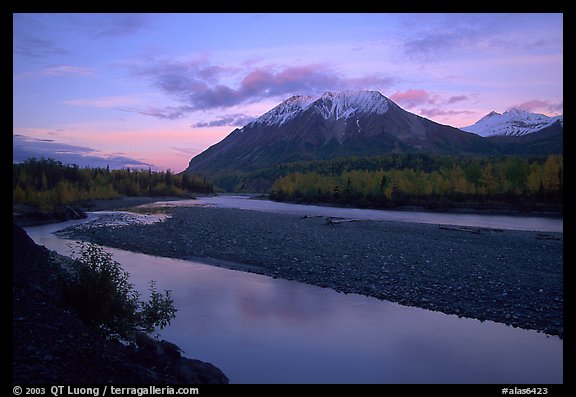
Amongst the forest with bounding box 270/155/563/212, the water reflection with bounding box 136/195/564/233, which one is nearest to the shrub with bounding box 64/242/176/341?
the water reflection with bounding box 136/195/564/233

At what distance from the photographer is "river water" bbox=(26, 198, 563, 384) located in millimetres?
9633

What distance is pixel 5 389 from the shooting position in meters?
5.08

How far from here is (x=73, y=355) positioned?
22.8ft

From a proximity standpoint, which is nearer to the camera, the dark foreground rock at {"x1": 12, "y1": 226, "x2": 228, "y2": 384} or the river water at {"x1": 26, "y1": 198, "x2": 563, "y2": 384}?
the dark foreground rock at {"x1": 12, "y1": 226, "x2": 228, "y2": 384}

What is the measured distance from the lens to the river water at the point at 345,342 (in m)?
9.63

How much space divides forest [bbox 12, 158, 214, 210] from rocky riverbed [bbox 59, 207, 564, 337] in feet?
39.2

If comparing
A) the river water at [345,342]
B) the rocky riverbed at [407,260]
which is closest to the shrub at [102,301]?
the river water at [345,342]

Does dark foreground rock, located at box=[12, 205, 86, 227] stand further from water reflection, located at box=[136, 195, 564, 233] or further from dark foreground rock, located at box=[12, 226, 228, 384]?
dark foreground rock, located at box=[12, 226, 228, 384]

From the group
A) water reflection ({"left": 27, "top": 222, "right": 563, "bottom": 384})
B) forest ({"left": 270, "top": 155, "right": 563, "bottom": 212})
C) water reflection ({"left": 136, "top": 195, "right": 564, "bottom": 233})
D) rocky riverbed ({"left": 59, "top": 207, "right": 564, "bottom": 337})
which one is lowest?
water reflection ({"left": 27, "top": 222, "right": 563, "bottom": 384})

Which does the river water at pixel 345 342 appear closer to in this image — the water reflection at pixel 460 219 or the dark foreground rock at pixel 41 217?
the water reflection at pixel 460 219

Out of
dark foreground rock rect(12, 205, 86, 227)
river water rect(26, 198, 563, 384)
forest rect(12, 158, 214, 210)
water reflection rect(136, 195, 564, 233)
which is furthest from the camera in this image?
forest rect(12, 158, 214, 210)
